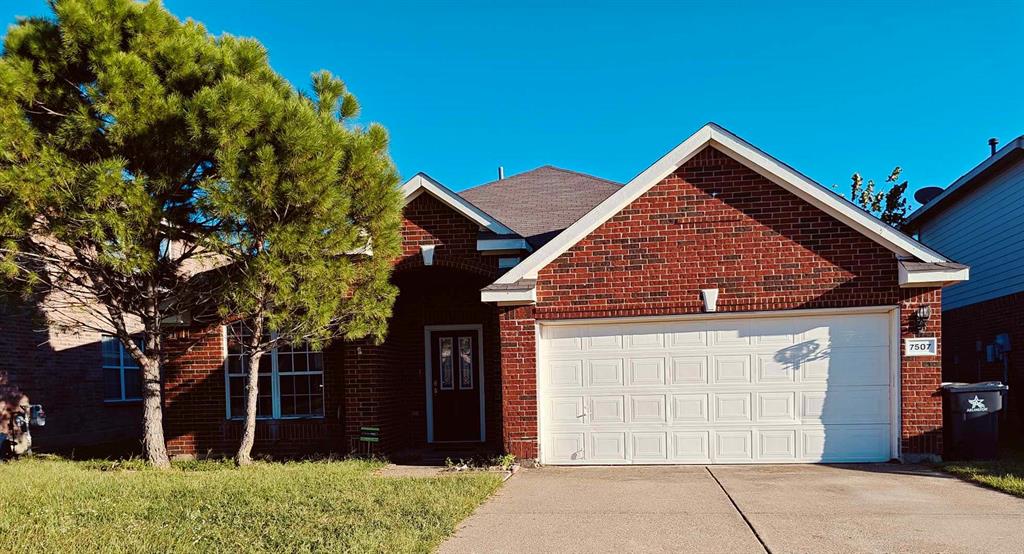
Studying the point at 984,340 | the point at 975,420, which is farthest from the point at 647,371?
the point at 984,340

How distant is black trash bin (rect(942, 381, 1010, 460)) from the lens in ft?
31.9

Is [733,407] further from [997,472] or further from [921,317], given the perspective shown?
[997,472]

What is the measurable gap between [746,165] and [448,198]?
14.2 ft

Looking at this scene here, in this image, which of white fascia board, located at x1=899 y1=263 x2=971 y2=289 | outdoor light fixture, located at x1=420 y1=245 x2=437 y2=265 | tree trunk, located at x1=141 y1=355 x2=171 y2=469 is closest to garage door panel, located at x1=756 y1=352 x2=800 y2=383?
white fascia board, located at x1=899 y1=263 x2=971 y2=289

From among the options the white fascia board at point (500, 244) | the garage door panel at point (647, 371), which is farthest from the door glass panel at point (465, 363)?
the garage door panel at point (647, 371)

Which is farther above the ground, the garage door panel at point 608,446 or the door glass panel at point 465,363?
the door glass panel at point 465,363

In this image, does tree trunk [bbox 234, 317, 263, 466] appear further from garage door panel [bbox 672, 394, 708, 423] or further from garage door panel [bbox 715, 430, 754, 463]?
garage door panel [bbox 715, 430, 754, 463]

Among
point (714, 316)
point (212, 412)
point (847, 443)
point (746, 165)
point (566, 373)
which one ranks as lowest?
point (847, 443)

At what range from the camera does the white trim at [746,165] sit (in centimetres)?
978

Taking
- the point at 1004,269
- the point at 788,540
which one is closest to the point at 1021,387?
the point at 1004,269

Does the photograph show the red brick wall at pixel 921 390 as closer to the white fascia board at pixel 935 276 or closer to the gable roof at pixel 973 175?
the white fascia board at pixel 935 276

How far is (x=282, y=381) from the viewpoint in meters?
12.1

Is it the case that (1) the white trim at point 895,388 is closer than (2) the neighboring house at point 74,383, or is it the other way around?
(1) the white trim at point 895,388

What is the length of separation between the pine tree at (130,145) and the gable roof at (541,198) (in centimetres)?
394
